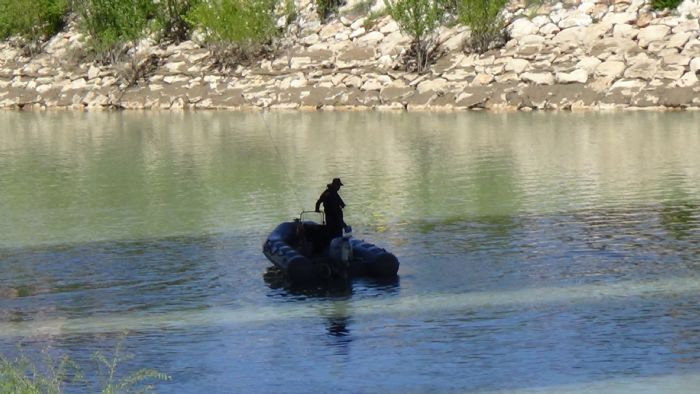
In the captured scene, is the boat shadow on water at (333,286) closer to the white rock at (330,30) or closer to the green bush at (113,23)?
the white rock at (330,30)

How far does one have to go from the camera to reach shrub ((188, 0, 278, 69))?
67.4 meters

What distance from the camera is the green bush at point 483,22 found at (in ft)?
199

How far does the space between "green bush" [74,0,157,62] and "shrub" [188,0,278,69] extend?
4538mm

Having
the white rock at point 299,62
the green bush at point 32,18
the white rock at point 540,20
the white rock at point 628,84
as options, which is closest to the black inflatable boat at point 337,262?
the white rock at point 628,84

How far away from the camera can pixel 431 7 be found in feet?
207

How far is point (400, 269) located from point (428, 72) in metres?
38.2

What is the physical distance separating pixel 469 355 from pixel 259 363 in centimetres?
284

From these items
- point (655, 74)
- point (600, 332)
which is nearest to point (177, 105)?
point (655, 74)

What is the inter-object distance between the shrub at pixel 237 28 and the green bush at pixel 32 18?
550 inches

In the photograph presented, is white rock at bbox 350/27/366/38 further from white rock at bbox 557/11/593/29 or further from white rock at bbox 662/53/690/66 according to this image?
white rock at bbox 662/53/690/66

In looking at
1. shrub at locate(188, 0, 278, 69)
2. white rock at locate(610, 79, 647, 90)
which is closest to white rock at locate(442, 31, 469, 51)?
white rock at locate(610, 79, 647, 90)

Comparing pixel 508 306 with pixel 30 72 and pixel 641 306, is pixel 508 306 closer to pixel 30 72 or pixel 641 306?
pixel 641 306

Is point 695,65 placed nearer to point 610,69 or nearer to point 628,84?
point 628,84

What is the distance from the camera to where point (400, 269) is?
23.3 m
